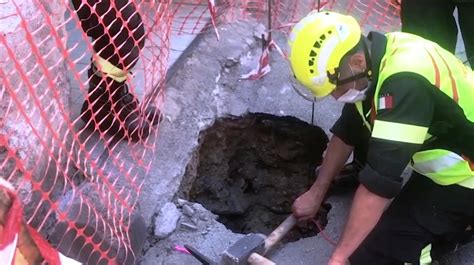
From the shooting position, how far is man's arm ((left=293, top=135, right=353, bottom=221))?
314 centimetres

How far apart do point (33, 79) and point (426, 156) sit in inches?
62.6

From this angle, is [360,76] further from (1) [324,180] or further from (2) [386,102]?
(1) [324,180]

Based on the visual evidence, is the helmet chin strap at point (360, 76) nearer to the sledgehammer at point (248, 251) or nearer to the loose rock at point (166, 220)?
the sledgehammer at point (248, 251)

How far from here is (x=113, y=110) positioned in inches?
124

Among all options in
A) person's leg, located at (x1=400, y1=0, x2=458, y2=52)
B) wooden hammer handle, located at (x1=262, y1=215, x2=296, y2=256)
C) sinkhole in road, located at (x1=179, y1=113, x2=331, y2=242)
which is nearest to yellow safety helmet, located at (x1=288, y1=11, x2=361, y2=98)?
wooden hammer handle, located at (x1=262, y1=215, x2=296, y2=256)

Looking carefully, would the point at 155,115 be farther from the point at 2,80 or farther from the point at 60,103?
the point at 2,80

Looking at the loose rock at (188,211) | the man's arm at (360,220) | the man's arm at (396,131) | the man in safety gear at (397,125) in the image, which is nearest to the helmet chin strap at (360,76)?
the man in safety gear at (397,125)

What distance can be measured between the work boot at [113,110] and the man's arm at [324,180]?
0.86 m

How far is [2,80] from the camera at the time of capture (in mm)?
2273

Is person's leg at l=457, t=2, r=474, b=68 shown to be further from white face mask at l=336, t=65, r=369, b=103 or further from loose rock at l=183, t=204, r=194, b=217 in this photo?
loose rock at l=183, t=204, r=194, b=217

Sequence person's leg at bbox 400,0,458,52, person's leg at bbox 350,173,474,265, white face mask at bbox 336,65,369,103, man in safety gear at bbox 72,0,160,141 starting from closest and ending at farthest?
white face mask at bbox 336,65,369,103, person's leg at bbox 350,173,474,265, man in safety gear at bbox 72,0,160,141, person's leg at bbox 400,0,458,52

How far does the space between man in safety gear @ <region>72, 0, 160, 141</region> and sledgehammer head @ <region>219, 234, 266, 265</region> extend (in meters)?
0.83

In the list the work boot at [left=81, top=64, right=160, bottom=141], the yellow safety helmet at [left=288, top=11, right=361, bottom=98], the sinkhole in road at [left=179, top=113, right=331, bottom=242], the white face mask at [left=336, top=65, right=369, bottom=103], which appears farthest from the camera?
the sinkhole in road at [left=179, top=113, right=331, bottom=242]

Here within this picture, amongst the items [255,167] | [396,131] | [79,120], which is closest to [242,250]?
[396,131]
